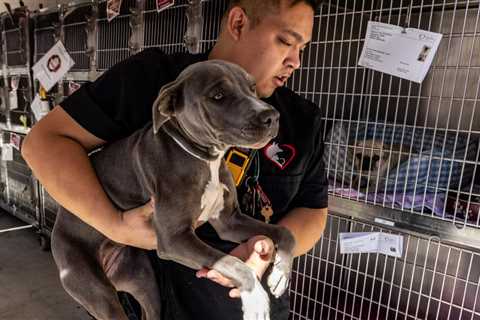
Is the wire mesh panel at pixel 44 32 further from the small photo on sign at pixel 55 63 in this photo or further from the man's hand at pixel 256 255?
the man's hand at pixel 256 255

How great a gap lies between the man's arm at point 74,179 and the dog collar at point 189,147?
0.18m

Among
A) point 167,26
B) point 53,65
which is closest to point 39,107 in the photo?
point 53,65

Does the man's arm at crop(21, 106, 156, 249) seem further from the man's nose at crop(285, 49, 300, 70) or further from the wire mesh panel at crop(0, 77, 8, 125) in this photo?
the wire mesh panel at crop(0, 77, 8, 125)

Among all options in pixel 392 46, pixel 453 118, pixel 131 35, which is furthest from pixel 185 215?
pixel 131 35

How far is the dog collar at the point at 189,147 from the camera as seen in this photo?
3.42ft

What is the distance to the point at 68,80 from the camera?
3.20 meters

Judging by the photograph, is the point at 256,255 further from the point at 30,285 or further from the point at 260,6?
the point at 30,285

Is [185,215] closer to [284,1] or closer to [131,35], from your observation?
[284,1]

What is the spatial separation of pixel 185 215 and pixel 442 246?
1333mm

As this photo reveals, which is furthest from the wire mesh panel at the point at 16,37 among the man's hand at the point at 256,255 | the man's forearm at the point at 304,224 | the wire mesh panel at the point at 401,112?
the man's hand at the point at 256,255

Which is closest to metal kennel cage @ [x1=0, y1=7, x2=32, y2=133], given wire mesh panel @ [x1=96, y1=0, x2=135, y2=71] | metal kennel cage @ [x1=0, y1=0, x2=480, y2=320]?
wire mesh panel @ [x1=96, y1=0, x2=135, y2=71]

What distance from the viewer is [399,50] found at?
1785mm

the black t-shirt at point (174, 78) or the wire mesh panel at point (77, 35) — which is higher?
the wire mesh panel at point (77, 35)

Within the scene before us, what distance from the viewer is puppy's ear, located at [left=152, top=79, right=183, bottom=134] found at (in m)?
0.98
